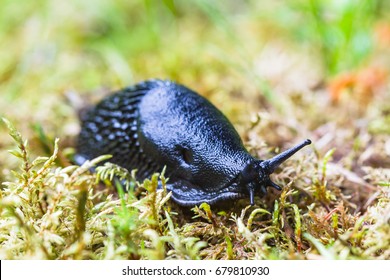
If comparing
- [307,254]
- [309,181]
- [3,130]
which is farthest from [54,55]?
[307,254]

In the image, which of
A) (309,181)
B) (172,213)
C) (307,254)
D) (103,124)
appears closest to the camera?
(307,254)

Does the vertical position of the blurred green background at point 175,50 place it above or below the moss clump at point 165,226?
above

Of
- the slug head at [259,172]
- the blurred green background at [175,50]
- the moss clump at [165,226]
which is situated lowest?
the moss clump at [165,226]

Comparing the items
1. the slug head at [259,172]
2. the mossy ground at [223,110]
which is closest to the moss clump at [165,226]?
the mossy ground at [223,110]

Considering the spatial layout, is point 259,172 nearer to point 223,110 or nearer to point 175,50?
point 223,110

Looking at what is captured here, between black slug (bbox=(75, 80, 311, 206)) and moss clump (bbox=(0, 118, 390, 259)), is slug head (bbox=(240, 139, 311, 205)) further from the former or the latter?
moss clump (bbox=(0, 118, 390, 259))

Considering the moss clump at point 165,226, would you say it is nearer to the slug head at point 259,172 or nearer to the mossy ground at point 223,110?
the mossy ground at point 223,110

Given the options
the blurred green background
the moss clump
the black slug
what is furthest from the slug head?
the blurred green background
